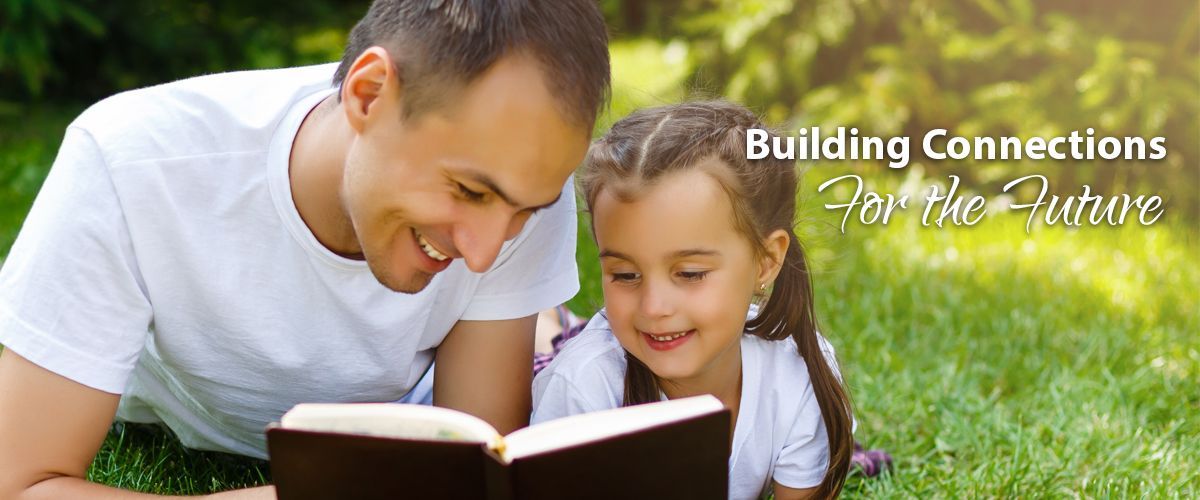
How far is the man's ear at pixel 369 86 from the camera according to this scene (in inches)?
77.6

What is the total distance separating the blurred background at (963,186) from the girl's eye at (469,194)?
1.00 metres

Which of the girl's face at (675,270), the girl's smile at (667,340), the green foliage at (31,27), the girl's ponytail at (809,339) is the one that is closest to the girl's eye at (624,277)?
the girl's face at (675,270)

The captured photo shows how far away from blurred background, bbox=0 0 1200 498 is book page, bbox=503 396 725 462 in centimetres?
115

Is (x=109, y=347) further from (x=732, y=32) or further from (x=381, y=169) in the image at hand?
(x=732, y=32)

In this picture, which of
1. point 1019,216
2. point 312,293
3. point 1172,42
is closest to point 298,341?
point 312,293

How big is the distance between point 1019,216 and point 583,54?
131 inches

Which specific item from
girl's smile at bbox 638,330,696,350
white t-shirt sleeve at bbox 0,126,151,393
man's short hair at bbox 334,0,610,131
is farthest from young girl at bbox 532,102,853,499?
white t-shirt sleeve at bbox 0,126,151,393

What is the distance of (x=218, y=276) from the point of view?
2.22 metres

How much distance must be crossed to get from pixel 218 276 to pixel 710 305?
0.92m

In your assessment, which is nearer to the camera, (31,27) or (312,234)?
(312,234)

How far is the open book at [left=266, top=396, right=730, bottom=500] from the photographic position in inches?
66.6

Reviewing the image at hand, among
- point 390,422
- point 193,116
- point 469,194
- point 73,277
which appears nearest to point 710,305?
point 469,194

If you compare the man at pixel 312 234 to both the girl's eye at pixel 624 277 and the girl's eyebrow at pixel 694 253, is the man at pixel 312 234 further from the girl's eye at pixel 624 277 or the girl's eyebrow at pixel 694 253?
the girl's eyebrow at pixel 694 253

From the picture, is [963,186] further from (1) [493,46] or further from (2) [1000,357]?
(1) [493,46]
